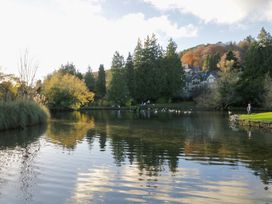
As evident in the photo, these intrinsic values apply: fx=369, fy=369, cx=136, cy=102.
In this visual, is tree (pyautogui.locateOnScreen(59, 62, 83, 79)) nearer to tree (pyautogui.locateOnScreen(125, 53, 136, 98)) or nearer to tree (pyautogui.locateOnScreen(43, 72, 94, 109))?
tree (pyautogui.locateOnScreen(125, 53, 136, 98))

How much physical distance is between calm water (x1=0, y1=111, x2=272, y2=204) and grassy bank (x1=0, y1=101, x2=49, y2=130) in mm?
6632

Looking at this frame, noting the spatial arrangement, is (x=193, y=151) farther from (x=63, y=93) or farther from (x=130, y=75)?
(x=130, y=75)

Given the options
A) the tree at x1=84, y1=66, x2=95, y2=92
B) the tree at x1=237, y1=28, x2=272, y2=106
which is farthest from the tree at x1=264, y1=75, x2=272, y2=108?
the tree at x1=84, y1=66, x2=95, y2=92

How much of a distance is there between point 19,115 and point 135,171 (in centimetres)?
2077

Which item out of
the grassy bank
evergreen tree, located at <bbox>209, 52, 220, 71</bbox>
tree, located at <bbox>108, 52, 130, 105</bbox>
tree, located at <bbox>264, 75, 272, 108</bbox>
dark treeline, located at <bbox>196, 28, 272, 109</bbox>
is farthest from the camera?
evergreen tree, located at <bbox>209, 52, 220, 71</bbox>

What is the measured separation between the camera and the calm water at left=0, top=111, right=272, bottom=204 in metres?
10.7

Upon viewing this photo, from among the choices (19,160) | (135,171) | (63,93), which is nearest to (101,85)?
(63,93)

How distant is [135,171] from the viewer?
1427cm

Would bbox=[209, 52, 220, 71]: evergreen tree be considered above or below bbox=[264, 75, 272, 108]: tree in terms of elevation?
above

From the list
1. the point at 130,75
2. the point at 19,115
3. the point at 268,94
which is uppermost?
the point at 130,75

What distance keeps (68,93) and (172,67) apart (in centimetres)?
3326

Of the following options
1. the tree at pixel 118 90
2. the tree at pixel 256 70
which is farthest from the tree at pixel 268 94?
the tree at pixel 118 90

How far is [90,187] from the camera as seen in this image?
11594mm

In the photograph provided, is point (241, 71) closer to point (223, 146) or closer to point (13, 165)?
point (223, 146)
